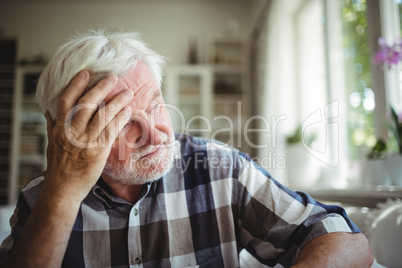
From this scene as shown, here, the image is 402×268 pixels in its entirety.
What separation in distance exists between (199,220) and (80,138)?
0.45 metres

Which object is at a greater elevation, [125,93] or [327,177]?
[125,93]

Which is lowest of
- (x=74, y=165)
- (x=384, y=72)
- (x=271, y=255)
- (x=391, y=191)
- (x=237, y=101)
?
(x=271, y=255)

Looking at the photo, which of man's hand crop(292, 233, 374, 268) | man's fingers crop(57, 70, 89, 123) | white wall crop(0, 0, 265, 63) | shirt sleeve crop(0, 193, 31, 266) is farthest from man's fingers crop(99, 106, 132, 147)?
white wall crop(0, 0, 265, 63)

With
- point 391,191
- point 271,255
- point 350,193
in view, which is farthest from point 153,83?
point 350,193

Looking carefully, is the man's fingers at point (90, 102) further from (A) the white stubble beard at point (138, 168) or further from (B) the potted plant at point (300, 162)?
(B) the potted plant at point (300, 162)

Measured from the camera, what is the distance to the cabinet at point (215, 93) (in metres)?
4.62

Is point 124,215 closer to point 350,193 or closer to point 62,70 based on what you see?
point 62,70

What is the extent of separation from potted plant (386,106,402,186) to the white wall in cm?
394

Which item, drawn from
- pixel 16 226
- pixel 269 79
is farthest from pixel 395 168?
pixel 269 79

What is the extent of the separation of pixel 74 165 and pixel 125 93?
0.23 meters

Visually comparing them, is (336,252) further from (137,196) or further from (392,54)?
(392,54)

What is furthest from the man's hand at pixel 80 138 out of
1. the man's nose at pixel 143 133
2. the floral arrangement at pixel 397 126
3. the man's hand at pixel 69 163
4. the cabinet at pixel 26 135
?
the cabinet at pixel 26 135

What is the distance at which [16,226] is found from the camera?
886 millimetres

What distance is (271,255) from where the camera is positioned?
0.93 m
